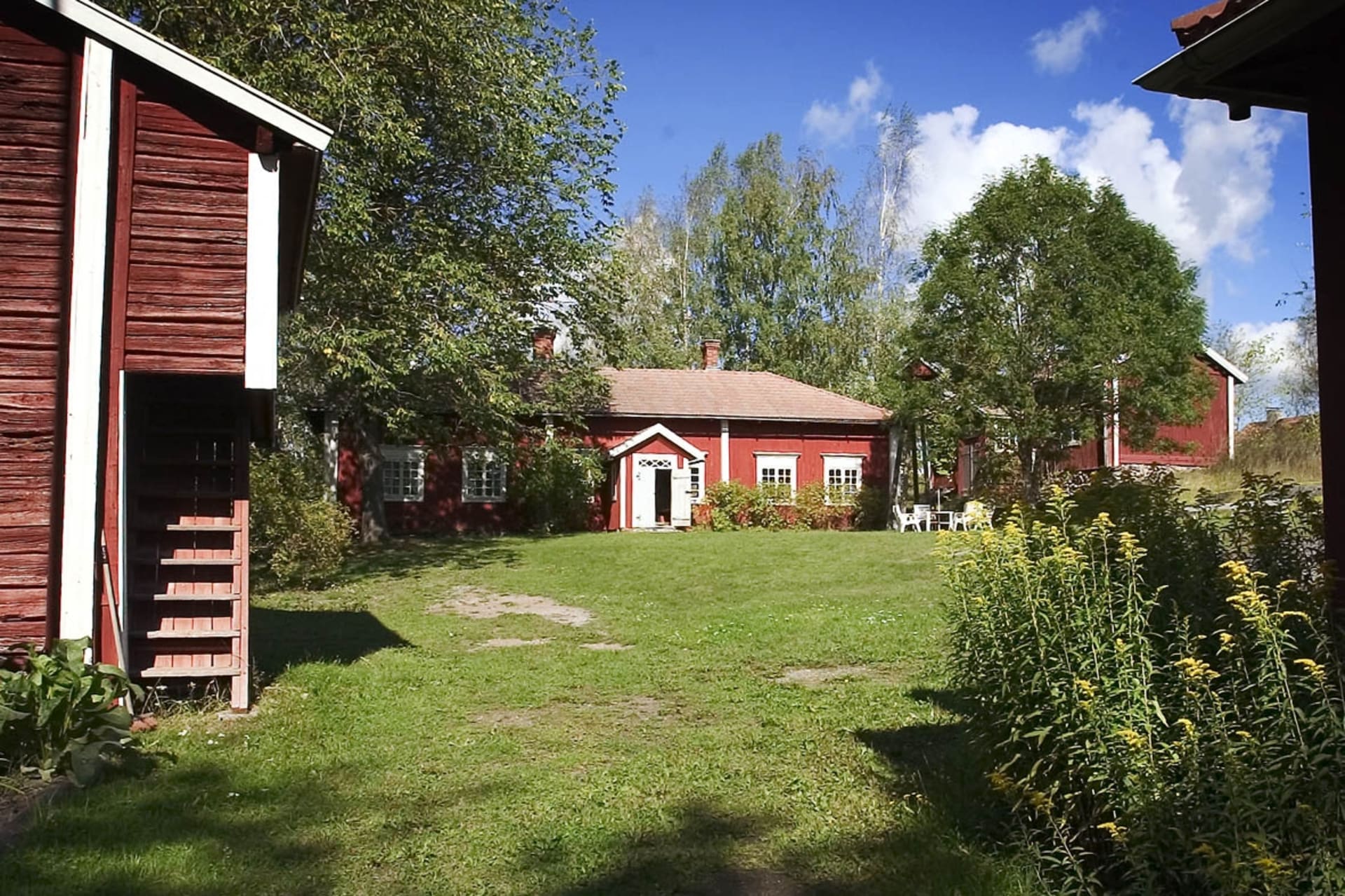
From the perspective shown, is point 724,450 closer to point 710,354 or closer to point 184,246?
point 710,354

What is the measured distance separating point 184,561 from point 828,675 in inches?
210

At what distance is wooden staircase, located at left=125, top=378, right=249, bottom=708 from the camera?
7.78m

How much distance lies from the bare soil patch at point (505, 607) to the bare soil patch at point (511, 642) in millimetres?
1183

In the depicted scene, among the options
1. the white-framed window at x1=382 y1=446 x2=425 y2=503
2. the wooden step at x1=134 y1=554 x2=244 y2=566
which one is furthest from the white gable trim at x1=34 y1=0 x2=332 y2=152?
the white-framed window at x1=382 y1=446 x2=425 y2=503

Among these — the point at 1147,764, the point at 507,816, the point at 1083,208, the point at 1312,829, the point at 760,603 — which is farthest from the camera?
the point at 1083,208

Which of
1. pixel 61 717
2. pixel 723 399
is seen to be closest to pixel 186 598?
pixel 61 717

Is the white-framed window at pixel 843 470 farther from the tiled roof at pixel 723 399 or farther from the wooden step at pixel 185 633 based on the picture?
the wooden step at pixel 185 633

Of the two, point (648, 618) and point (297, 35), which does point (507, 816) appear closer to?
point (648, 618)

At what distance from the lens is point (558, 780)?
614 cm

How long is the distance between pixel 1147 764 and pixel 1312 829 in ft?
1.95

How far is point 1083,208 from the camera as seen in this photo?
25.9 meters

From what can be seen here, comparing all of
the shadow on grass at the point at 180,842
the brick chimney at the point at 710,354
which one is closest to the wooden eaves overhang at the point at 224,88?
the shadow on grass at the point at 180,842

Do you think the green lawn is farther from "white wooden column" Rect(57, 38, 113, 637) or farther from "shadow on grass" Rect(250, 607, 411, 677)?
"white wooden column" Rect(57, 38, 113, 637)

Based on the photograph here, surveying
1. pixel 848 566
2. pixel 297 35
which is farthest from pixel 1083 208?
pixel 297 35
